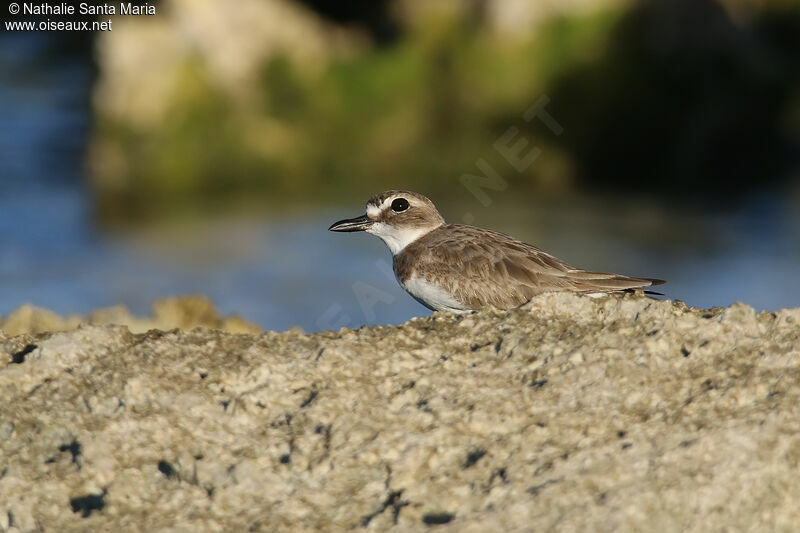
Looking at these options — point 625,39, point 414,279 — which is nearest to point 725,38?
point 625,39

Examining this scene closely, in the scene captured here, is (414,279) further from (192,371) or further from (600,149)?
(600,149)

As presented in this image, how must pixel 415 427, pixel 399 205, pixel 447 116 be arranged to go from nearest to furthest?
pixel 415 427, pixel 399 205, pixel 447 116

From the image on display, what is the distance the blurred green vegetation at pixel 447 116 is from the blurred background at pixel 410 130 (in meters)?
0.04

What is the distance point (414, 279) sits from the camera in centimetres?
788

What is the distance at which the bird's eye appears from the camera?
8844 mm

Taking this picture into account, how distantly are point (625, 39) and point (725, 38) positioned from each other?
103 inches

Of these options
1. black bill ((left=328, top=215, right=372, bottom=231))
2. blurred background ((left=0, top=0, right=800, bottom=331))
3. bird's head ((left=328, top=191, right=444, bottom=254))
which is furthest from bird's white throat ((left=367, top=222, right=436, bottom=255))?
blurred background ((left=0, top=0, right=800, bottom=331))

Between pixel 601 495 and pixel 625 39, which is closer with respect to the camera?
pixel 601 495

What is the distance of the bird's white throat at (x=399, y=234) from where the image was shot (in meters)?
8.70

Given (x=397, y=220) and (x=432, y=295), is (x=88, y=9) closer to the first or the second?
(x=397, y=220)

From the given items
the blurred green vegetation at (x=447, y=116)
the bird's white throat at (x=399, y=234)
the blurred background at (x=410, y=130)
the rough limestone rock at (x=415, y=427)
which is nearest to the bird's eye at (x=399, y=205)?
the bird's white throat at (x=399, y=234)

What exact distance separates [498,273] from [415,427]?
2.89m

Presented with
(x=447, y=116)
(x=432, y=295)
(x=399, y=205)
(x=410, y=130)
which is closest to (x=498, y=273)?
(x=432, y=295)

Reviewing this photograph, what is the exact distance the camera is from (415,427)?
4707 mm
